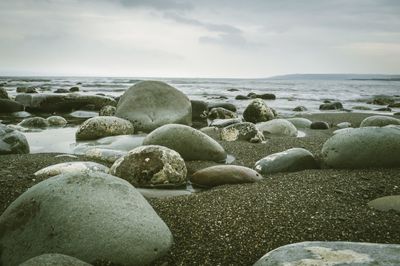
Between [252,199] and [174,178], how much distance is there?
1.09 m

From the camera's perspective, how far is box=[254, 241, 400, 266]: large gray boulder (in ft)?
5.58

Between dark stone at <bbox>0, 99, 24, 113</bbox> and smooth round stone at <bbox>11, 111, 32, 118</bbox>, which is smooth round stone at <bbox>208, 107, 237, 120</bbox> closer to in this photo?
smooth round stone at <bbox>11, 111, 32, 118</bbox>

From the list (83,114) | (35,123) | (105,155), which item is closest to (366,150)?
(105,155)

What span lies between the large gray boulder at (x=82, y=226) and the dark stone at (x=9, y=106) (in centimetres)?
1024

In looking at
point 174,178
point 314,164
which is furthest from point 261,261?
point 314,164

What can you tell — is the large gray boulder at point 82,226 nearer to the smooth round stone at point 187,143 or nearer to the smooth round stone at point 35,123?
the smooth round stone at point 187,143

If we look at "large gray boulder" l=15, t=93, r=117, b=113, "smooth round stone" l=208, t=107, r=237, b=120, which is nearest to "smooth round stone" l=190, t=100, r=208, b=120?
"smooth round stone" l=208, t=107, r=237, b=120

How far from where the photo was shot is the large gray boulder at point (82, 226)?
1.99 m

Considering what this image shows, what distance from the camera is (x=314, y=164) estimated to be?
13.5 feet

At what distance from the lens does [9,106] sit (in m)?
11.1

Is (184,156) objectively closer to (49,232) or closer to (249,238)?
(249,238)

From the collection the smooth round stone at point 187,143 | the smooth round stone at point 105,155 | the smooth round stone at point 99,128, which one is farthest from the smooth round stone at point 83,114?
the smooth round stone at point 187,143

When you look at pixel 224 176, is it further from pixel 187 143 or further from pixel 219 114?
pixel 219 114

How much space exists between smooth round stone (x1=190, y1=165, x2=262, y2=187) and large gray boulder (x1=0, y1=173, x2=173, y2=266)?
1.36 metres
